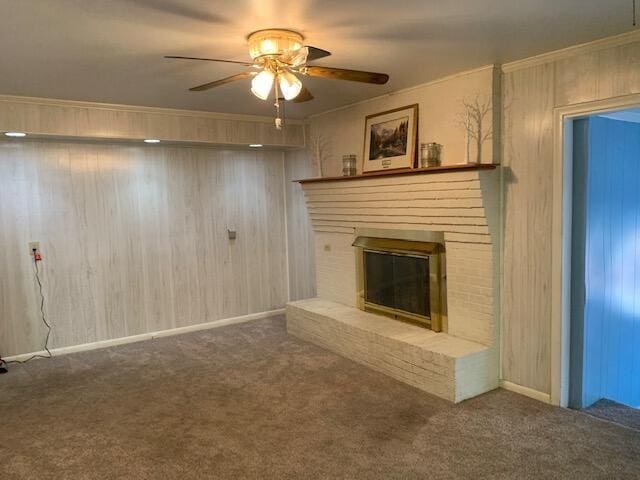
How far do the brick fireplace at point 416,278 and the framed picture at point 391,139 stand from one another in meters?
0.19

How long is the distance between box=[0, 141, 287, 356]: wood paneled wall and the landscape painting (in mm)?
1834

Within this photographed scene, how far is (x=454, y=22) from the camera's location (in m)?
2.41

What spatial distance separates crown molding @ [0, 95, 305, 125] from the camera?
12.8 ft

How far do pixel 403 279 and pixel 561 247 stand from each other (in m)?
1.32

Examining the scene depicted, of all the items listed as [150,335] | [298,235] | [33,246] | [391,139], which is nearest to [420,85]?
[391,139]

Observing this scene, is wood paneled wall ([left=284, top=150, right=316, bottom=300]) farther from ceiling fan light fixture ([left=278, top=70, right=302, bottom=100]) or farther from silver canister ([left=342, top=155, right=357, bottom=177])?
ceiling fan light fixture ([left=278, top=70, right=302, bottom=100])

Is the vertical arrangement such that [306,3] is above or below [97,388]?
above

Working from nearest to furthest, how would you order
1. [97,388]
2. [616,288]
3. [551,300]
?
[551,300], [616,288], [97,388]

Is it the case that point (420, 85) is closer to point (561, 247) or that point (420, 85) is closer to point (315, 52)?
point (561, 247)

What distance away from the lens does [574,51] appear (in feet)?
9.44

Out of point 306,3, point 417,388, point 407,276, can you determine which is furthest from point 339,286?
point 306,3

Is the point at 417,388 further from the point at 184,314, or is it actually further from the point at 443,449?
the point at 184,314

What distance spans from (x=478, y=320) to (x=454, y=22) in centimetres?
Answer: 201

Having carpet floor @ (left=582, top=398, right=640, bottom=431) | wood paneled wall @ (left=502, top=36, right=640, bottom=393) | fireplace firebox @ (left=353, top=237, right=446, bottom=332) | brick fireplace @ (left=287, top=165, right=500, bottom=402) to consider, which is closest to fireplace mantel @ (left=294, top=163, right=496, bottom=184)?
brick fireplace @ (left=287, top=165, right=500, bottom=402)
